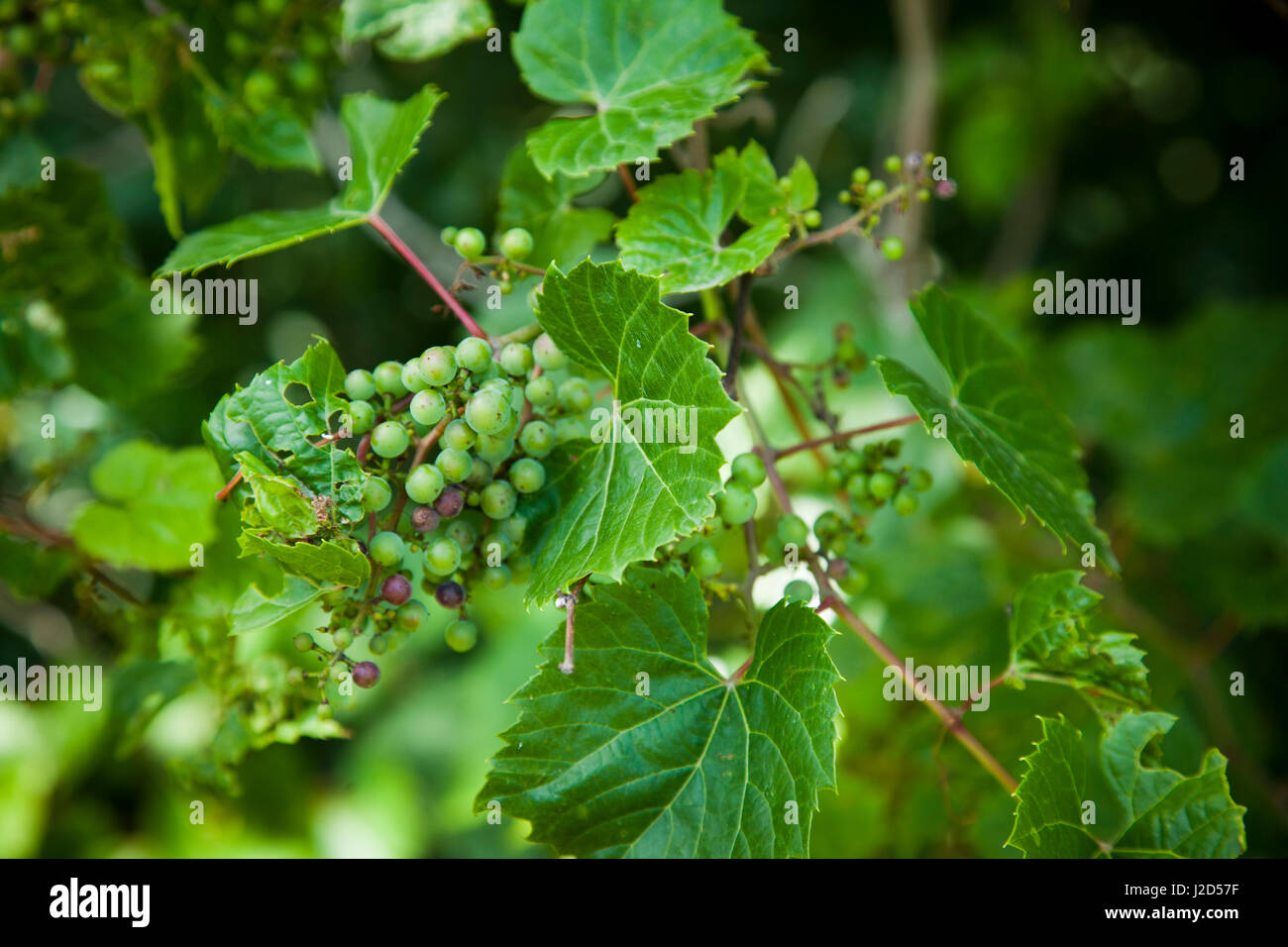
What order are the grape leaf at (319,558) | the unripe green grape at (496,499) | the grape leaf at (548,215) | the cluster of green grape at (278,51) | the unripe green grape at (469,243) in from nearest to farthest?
1. the grape leaf at (319,558)
2. the unripe green grape at (496,499)
3. the unripe green grape at (469,243)
4. the grape leaf at (548,215)
5. the cluster of green grape at (278,51)

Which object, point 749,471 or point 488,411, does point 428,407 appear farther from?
point 749,471

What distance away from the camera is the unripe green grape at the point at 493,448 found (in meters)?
0.92

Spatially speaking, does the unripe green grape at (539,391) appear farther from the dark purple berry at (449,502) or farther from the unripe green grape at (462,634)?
the unripe green grape at (462,634)

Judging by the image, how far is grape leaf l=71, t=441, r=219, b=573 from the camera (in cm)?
134

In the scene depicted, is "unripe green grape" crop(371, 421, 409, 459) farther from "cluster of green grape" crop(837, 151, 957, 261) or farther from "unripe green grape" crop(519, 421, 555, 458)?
"cluster of green grape" crop(837, 151, 957, 261)

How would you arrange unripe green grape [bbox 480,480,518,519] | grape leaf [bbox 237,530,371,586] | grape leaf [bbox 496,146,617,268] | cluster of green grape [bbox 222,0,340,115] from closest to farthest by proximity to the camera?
grape leaf [bbox 237,530,371,586]
unripe green grape [bbox 480,480,518,519]
grape leaf [bbox 496,146,617,268]
cluster of green grape [bbox 222,0,340,115]

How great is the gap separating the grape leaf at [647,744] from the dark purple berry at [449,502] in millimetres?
176

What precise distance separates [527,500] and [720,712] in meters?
0.33

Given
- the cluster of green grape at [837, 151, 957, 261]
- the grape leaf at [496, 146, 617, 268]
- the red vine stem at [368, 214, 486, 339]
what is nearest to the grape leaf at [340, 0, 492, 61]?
the grape leaf at [496, 146, 617, 268]

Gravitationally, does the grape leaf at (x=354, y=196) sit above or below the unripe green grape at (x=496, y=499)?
above

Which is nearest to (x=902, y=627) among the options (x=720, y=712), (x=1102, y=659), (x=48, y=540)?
(x=1102, y=659)

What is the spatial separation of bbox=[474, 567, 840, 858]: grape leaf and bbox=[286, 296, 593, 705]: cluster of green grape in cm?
12

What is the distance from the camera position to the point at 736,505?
0.97 meters

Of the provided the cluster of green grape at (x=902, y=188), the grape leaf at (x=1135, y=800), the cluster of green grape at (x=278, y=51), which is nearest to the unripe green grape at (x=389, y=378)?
the cluster of green grape at (x=902, y=188)
